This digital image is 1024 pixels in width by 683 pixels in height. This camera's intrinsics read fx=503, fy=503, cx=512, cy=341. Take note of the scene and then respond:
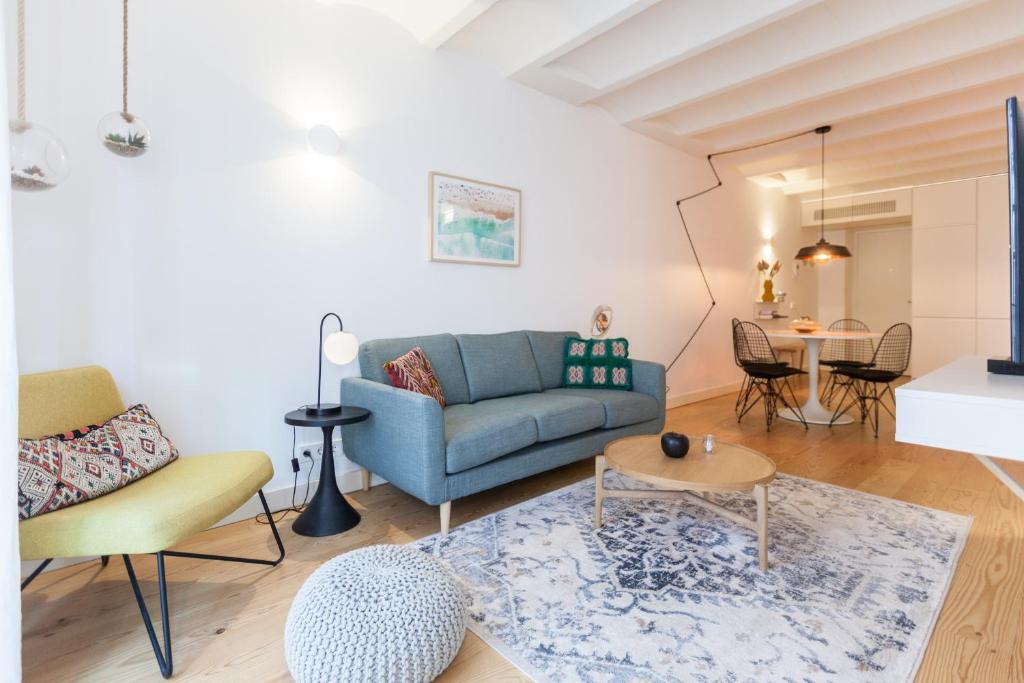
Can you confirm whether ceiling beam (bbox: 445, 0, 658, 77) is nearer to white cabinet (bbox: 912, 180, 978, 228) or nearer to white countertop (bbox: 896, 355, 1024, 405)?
white countertop (bbox: 896, 355, 1024, 405)

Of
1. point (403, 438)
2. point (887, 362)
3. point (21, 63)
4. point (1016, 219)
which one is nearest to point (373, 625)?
point (403, 438)

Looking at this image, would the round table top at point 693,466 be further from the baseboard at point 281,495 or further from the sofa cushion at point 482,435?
the baseboard at point 281,495

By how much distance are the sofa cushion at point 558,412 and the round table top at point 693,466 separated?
37 cm

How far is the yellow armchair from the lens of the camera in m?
1.42

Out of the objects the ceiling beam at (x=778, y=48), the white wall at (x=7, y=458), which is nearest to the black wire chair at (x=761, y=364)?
the ceiling beam at (x=778, y=48)

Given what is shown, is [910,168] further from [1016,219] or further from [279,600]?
[279,600]

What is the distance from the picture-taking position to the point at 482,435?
238cm

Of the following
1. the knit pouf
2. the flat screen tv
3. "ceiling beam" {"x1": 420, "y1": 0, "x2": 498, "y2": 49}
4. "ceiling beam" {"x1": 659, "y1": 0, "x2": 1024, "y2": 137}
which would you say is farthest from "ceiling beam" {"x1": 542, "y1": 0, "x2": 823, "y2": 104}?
the knit pouf

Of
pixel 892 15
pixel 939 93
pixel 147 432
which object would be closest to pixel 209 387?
pixel 147 432

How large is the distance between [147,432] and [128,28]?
1746 millimetres

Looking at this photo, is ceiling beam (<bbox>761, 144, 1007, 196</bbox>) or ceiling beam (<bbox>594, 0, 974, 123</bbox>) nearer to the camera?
ceiling beam (<bbox>594, 0, 974, 123</bbox>)

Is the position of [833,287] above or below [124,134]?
below

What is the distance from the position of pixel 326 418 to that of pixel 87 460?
85 cm

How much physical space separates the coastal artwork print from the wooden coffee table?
1659 mm
